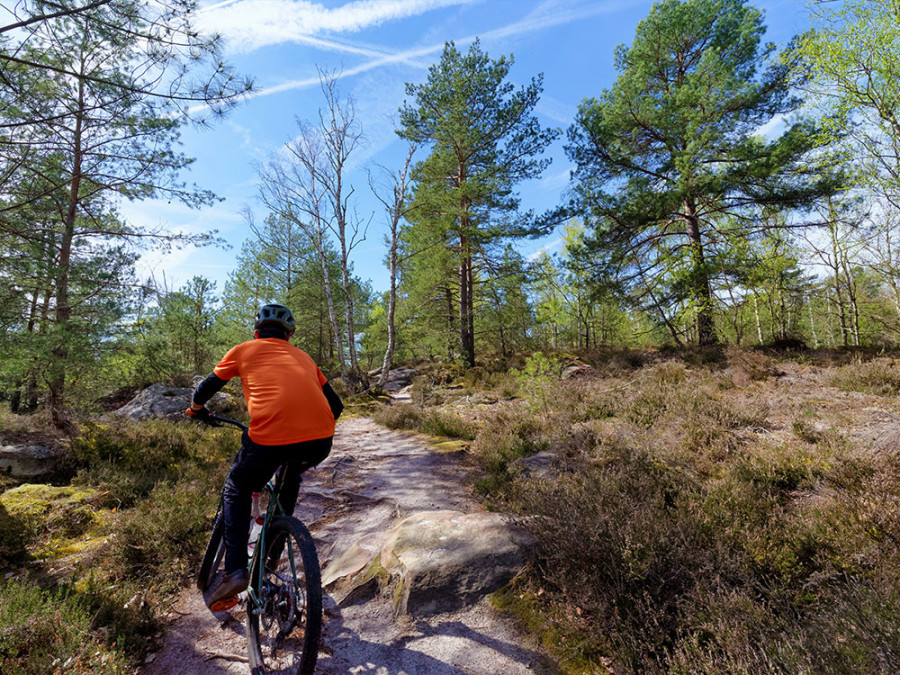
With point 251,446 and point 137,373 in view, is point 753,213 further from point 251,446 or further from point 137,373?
point 137,373

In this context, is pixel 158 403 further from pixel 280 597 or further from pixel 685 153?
pixel 685 153

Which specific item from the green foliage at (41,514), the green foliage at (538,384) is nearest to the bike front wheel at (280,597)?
the green foliage at (41,514)

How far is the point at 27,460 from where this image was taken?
5535mm

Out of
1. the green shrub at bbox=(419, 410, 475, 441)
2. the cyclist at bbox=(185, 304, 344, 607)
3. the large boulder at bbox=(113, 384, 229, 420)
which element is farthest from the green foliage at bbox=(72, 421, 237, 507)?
the green shrub at bbox=(419, 410, 475, 441)

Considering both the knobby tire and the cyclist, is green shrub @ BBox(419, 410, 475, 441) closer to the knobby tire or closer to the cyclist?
the knobby tire

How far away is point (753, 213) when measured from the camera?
12320 mm

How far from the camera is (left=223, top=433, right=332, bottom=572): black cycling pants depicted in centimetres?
241

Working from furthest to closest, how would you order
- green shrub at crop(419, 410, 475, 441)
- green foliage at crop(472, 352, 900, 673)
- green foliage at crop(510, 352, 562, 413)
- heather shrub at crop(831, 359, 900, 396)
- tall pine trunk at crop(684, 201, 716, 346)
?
tall pine trunk at crop(684, 201, 716, 346), green shrub at crop(419, 410, 475, 441), green foliage at crop(510, 352, 562, 413), heather shrub at crop(831, 359, 900, 396), green foliage at crop(472, 352, 900, 673)

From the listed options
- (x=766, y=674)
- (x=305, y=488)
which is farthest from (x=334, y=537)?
(x=766, y=674)

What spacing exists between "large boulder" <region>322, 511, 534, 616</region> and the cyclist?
1113 mm

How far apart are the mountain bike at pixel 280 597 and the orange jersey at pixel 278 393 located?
0.50 m

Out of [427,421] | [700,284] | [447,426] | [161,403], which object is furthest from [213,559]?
[700,284]

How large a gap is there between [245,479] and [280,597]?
79cm

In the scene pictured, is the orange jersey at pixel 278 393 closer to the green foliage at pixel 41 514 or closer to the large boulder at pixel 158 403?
the green foliage at pixel 41 514
